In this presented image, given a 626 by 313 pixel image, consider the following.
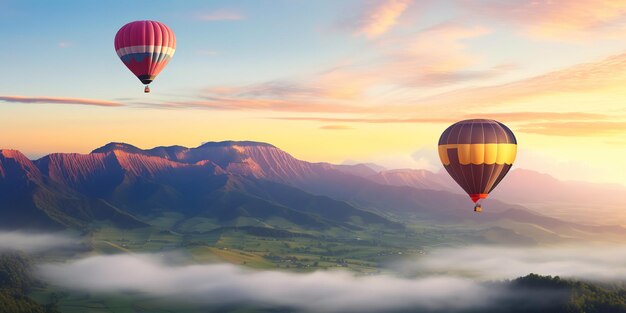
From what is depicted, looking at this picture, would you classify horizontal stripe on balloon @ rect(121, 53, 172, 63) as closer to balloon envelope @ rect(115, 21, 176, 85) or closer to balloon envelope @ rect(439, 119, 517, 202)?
balloon envelope @ rect(115, 21, 176, 85)

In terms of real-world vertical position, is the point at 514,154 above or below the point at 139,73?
below

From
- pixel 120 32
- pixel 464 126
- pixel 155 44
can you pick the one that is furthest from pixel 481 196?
pixel 120 32

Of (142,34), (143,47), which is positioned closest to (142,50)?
(143,47)

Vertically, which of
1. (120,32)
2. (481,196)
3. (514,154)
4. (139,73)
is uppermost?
(120,32)

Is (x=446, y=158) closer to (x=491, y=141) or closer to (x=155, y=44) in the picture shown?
(x=491, y=141)

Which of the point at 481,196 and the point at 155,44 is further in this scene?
the point at 155,44

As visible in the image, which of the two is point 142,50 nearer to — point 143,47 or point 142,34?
point 143,47
